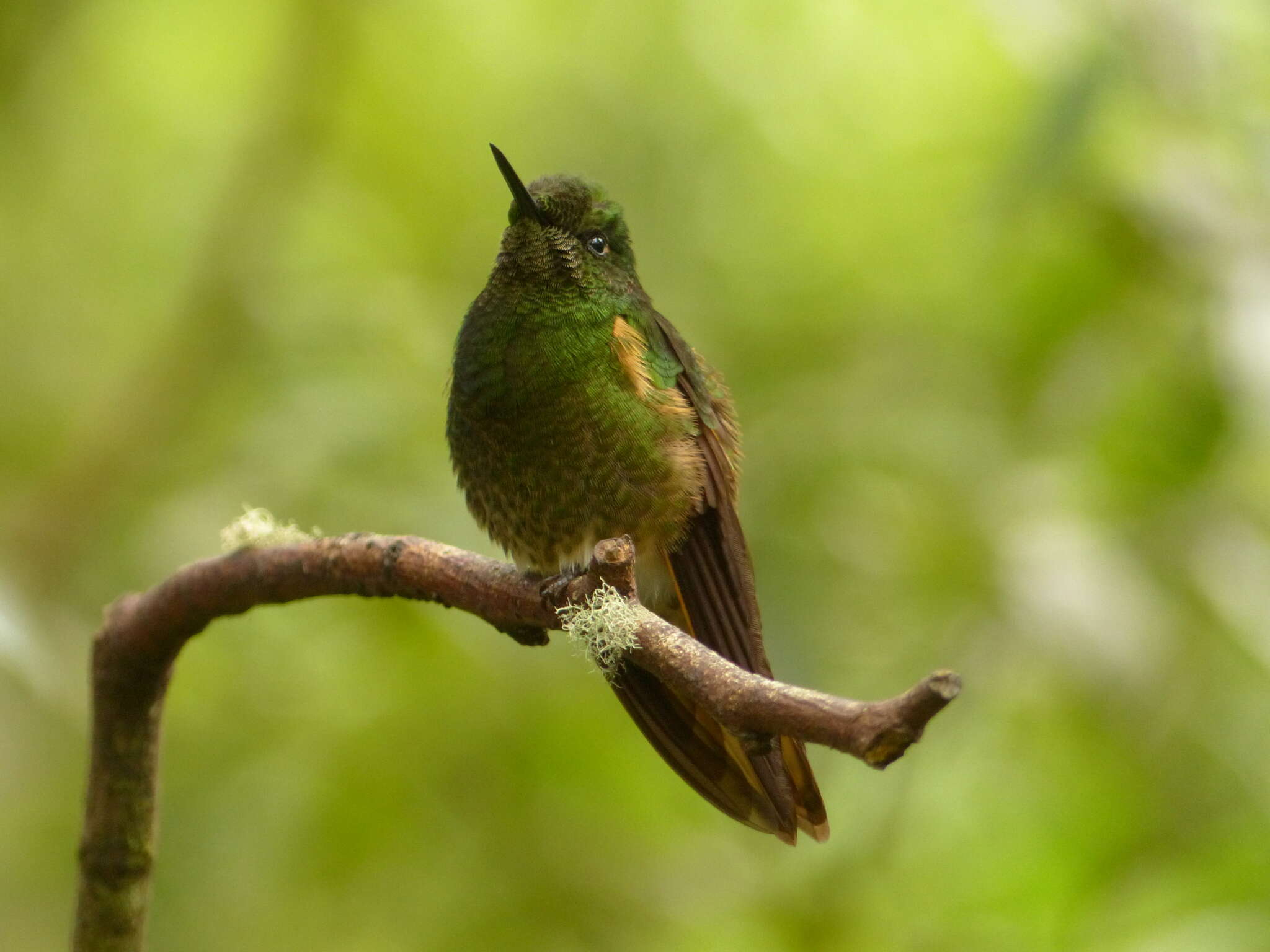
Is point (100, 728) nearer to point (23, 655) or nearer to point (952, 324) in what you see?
point (23, 655)

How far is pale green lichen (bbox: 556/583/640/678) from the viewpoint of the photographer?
139cm

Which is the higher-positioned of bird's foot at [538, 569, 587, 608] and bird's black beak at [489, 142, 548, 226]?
bird's black beak at [489, 142, 548, 226]

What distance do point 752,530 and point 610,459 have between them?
66cm

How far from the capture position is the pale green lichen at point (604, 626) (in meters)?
1.39

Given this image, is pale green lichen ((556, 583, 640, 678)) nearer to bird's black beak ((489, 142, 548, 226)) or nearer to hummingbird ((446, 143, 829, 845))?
hummingbird ((446, 143, 829, 845))

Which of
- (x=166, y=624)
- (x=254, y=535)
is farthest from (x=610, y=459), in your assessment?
(x=166, y=624)

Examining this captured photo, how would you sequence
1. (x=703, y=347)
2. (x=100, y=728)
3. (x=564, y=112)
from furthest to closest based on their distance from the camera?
(x=564, y=112) → (x=703, y=347) → (x=100, y=728)

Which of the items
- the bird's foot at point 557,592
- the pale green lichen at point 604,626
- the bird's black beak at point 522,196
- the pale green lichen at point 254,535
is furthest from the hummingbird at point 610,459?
the pale green lichen at point 254,535

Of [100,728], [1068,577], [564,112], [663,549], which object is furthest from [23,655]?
[564,112]

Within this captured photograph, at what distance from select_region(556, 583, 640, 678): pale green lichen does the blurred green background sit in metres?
0.73

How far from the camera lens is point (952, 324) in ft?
11.9

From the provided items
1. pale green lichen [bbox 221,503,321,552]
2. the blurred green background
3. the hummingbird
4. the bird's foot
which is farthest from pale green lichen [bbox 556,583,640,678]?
the blurred green background

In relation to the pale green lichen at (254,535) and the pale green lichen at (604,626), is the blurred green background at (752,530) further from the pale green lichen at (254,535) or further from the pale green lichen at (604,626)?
the pale green lichen at (604,626)

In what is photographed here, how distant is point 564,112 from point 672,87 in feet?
1.32
